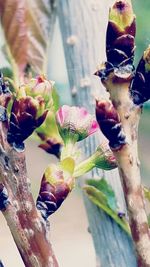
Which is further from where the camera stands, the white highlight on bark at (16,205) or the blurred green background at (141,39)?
the blurred green background at (141,39)

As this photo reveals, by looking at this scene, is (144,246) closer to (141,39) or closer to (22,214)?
(22,214)

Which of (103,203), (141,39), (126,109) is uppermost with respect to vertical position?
(126,109)

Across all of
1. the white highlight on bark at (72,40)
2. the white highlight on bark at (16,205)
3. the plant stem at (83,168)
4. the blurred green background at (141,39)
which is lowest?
the blurred green background at (141,39)

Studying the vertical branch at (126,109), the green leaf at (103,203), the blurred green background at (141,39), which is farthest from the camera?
the blurred green background at (141,39)

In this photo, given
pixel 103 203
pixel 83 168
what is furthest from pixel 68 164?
pixel 103 203

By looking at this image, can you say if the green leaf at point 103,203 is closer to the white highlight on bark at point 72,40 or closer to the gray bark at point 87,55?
the gray bark at point 87,55

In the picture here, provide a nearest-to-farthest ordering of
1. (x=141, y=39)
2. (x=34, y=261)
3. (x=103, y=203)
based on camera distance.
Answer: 1. (x=34, y=261)
2. (x=103, y=203)
3. (x=141, y=39)

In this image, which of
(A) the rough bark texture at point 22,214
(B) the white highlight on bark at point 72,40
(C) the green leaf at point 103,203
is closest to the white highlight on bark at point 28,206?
(A) the rough bark texture at point 22,214

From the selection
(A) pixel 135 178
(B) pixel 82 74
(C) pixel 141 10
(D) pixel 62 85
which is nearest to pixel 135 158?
(A) pixel 135 178
